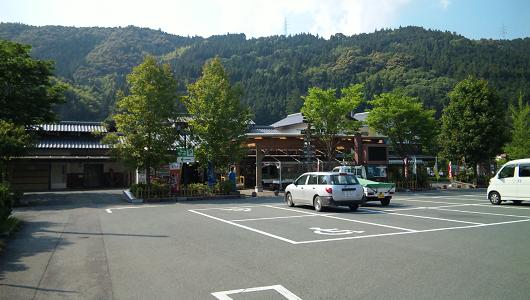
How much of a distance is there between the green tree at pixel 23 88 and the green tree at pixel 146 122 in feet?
15.1

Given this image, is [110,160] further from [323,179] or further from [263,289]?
[263,289]

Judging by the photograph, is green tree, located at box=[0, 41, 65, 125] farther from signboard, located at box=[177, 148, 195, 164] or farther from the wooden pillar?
the wooden pillar

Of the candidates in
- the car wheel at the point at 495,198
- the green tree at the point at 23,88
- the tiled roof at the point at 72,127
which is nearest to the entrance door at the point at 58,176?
the tiled roof at the point at 72,127

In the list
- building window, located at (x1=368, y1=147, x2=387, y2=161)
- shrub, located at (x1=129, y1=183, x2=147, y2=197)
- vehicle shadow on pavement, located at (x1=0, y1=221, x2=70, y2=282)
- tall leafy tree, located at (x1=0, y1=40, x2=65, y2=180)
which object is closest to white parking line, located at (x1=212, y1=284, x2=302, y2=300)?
vehicle shadow on pavement, located at (x1=0, y1=221, x2=70, y2=282)

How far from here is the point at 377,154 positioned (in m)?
35.7

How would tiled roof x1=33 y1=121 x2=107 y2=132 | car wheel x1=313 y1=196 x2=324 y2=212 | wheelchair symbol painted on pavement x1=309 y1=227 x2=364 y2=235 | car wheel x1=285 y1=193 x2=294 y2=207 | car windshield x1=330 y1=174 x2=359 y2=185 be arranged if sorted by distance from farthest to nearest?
tiled roof x1=33 y1=121 x2=107 y2=132 → car wheel x1=285 y1=193 x2=294 y2=207 → car wheel x1=313 y1=196 x2=324 y2=212 → car windshield x1=330 y1=174 x2=359 y2=185 → wheelchair symbol painted on pavement x1=309 y1=227 x2=364 y2=235

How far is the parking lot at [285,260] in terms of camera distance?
238 inches

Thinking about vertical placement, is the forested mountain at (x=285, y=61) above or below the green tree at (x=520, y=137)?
above

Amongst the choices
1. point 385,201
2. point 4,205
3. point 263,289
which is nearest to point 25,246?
point 4,205

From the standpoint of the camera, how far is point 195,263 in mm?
7801

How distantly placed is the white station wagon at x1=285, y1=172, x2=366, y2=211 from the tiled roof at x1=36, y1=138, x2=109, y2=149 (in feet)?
75.7

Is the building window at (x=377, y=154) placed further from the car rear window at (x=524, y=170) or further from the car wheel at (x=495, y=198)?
the car rear window at (x=524, y=170)

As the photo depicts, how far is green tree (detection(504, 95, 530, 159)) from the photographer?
117 feet

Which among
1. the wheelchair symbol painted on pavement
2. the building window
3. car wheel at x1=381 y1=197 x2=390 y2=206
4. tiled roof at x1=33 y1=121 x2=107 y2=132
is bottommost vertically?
the wheelchair symbol painted on pavement
